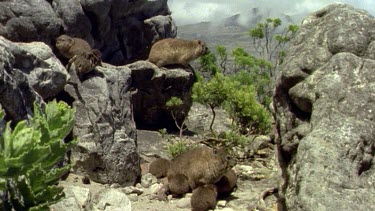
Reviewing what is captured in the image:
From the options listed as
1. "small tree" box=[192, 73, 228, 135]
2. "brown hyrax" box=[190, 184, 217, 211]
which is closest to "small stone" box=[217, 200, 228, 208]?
"brown hyrax" box=[190, 184, 217, 211]

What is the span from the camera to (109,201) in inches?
346

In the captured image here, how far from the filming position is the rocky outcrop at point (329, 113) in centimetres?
599

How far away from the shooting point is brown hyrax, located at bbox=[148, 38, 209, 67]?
1720 cm

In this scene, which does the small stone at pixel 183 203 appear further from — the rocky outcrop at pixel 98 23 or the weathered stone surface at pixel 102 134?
the rocky outcrop at pixel 98 23

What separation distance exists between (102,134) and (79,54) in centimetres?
184

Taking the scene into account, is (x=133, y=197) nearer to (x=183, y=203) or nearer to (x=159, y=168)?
(x=183, y=203)

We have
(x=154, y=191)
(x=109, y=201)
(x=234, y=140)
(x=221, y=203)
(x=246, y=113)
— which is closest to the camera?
(x=109, y=201)

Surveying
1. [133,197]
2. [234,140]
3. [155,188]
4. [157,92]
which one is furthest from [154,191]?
[157,92]

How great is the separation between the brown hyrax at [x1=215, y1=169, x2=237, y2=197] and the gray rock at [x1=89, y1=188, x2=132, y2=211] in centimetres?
261

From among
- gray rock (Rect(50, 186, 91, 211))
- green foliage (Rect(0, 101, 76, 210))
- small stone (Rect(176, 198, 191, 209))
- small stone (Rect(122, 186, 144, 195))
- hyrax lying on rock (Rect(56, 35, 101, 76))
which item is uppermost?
green foliage (Rect(0, 101, 76, 210))

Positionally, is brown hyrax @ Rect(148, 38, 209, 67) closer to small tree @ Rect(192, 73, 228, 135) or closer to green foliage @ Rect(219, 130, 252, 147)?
small tree @ Rect(192, 73, 228, 135)

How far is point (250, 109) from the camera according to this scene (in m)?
15.6

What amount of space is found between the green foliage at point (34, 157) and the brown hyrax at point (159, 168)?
743cm

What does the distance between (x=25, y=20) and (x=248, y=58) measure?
13.8 meters
